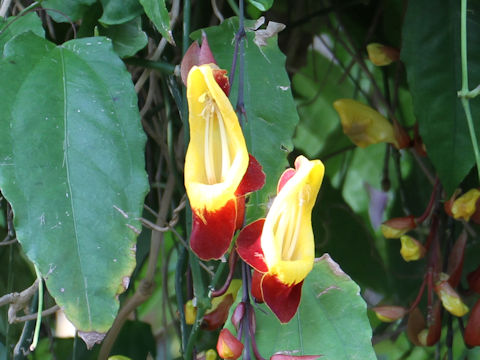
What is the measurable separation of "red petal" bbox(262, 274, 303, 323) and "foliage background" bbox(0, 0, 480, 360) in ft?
0.28

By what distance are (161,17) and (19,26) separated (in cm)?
13

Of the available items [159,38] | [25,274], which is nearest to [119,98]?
[159,38]

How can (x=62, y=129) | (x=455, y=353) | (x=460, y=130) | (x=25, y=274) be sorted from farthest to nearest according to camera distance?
(x=455, y=353) → (x=25, y=274) → (x=460, y=130) → (x=62, y=129)

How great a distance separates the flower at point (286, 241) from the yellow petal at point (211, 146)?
30mm

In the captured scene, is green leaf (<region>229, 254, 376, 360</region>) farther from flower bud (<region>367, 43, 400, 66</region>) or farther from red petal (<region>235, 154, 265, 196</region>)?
flower bud (<region>367, 43, 400, 66</region>)

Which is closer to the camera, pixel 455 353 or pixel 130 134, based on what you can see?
pixel 130 134

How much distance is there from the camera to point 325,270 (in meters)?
0.55

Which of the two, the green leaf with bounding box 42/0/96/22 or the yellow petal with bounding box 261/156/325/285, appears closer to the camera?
the yellow petal with bounding box 261/156/325/285

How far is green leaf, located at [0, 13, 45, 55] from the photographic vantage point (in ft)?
1.81

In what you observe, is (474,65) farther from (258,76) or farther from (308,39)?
(308,39)

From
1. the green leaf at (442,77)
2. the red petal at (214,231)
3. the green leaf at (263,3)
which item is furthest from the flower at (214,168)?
the green leaf at (442,77)

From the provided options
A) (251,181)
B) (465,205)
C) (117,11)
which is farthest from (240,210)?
(465,205)

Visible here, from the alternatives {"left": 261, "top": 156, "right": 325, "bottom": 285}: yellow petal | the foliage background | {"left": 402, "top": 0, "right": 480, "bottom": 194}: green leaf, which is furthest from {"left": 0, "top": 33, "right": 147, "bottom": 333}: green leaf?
{"left": 402, "top": 0, "right": 480, "bottom": 194}: green leaf

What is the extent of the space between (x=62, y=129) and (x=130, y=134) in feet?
0.15
